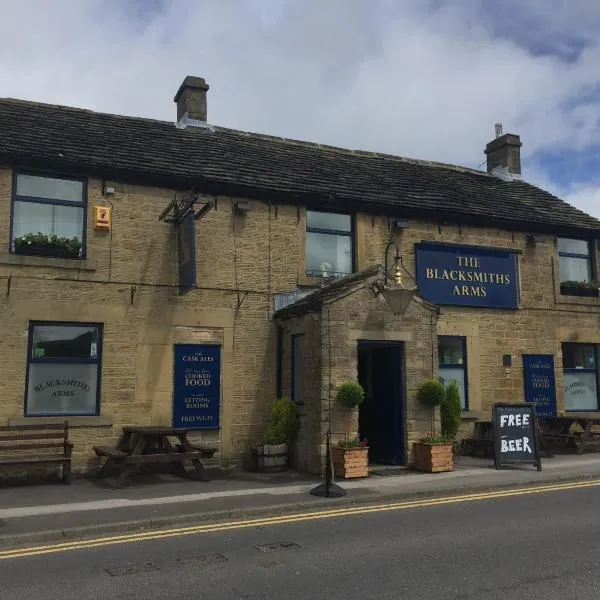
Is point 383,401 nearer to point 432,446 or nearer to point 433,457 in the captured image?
point 432,446

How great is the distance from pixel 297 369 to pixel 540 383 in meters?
6.80

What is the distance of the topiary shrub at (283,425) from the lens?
1256 centimetres

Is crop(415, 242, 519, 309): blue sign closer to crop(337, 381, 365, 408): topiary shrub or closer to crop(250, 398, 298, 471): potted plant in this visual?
crop(337, 381, 365, 408): topiary shrub

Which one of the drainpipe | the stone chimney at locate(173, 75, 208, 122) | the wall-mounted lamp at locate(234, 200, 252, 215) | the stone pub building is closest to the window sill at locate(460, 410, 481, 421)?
the stone pub building

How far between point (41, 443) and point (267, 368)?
15.0 feet

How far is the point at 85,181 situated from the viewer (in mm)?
12633

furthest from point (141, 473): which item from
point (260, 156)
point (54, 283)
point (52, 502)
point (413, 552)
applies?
point (260, 156)

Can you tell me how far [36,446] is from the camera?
10891 mm

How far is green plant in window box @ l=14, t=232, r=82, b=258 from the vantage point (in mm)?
11922

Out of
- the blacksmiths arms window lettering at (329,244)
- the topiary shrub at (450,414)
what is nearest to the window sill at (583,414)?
the topiary shrub at (450,414)

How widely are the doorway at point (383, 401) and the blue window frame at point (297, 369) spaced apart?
1.23m

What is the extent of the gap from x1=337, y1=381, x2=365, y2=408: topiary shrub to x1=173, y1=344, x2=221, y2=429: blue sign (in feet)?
9.06

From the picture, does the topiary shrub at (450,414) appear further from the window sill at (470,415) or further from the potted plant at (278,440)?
the potted plant at (278,440)

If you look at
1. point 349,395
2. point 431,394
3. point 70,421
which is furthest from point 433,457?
point 70,421
